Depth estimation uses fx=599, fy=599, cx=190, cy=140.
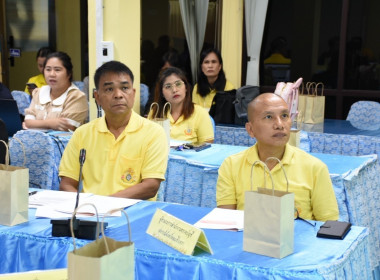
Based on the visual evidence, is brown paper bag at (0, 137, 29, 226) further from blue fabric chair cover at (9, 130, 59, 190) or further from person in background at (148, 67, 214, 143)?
person in background at (148, 67, 214, 143)

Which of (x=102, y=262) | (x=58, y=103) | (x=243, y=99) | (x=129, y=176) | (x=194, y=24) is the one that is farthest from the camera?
(x=194, y=24)

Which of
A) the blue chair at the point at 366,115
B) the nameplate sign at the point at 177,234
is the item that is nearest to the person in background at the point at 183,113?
the blue chair at the point at 366,115

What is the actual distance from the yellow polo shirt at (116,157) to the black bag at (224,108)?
2.93 m

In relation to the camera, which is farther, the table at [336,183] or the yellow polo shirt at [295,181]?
the table at [336,183]

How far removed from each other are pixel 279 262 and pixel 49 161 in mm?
2143

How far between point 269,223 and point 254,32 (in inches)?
220

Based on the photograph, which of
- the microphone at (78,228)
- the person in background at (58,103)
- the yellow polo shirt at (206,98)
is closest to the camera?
the microphone at (78,228)

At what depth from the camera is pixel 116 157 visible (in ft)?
9.39

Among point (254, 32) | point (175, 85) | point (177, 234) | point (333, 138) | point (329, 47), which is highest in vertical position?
point (254, 32)

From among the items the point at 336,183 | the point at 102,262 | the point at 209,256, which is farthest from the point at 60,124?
the point at 102,262

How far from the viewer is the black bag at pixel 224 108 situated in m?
5.82

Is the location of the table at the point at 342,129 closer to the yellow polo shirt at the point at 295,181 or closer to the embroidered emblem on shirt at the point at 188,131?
the embroidered emblem on shirt at the point at 188,131

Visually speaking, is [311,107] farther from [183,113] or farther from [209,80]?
[183,113]

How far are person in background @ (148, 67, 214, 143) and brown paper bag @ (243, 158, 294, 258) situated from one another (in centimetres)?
267
